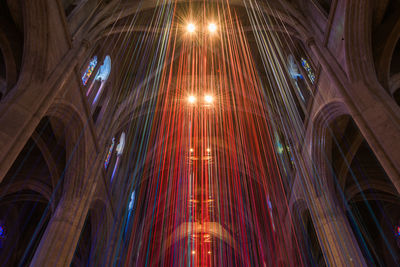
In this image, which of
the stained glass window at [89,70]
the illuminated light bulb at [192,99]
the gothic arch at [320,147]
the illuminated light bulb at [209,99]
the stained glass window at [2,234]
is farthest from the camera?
the illuminated light bulb at [192,99]

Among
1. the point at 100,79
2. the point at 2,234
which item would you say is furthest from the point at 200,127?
the point at 2,234

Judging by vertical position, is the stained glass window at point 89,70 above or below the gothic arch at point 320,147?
above

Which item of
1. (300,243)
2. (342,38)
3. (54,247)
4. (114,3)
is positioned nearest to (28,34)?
(114,3)

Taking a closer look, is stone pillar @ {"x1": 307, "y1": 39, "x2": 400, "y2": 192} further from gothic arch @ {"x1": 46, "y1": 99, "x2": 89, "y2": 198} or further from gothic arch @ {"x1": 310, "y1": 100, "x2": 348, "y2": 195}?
gothic arch @ {"x1": 46, "y1": 99, "x2": 89, "y2": 198}

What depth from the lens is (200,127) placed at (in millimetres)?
15727

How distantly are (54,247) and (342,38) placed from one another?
26.9 feet

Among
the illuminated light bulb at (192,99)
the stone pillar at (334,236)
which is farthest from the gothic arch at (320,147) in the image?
the illuminated light bulb at (192,99)

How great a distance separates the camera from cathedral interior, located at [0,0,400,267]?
5914 millimetres

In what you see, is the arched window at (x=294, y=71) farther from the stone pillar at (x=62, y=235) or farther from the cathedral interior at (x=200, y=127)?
the stone pillar at (x=62, y=235)

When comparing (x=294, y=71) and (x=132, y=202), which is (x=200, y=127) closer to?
(x=132, y=202)

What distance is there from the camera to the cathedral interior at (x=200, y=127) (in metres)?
5.91

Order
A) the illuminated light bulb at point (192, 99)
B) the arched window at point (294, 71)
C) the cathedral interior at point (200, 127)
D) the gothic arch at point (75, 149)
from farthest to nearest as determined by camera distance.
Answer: the illuminated light bulb at point (192, 99) < the arched window at point (294, 71) < the gothic arch at point (75, 149) < the cathedral interior at point (200, 127)

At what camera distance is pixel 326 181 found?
755cm

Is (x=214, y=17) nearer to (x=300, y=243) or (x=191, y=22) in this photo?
(x=191, y=22)
